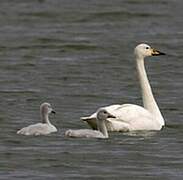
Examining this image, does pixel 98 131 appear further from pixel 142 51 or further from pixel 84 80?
pixel 84 80

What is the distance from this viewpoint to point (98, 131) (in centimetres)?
1334

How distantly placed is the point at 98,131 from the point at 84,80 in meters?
4.77

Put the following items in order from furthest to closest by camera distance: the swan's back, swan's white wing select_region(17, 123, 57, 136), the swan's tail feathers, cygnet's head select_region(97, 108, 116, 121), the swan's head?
the swan's head
the swan's tail feathers
cygnet's head select_region(97, 108, 116, 121)
swan's white wing select_region(17, 123, 57, 136)
the swan's back

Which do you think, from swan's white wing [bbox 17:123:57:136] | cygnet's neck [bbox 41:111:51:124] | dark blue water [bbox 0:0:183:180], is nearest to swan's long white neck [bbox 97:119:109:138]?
dark blue water [bbox 0:0:183:180]

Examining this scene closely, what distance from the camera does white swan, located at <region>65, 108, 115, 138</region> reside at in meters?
13.1

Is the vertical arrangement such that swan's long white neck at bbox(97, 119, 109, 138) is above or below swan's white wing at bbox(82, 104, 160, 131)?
below

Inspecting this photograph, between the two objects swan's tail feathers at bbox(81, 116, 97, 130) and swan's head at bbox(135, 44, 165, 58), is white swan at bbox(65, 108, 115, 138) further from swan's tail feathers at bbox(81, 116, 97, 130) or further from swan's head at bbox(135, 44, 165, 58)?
swan's head at bbox(135, 44, 165, 58)

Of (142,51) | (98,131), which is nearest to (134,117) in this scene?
(98,131)

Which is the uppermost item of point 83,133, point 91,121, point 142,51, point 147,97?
point 142,51

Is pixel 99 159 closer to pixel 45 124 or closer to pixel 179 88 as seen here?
pixel 45 124

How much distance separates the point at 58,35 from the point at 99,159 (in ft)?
38.7

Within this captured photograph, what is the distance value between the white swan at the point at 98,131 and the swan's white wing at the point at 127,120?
0.73 feet

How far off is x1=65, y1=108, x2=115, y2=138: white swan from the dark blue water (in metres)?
0.07

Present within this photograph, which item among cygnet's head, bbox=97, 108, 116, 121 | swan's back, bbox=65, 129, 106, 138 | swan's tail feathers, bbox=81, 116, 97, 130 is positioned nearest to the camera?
swan's back, bbox=65, 129, 106, 138
